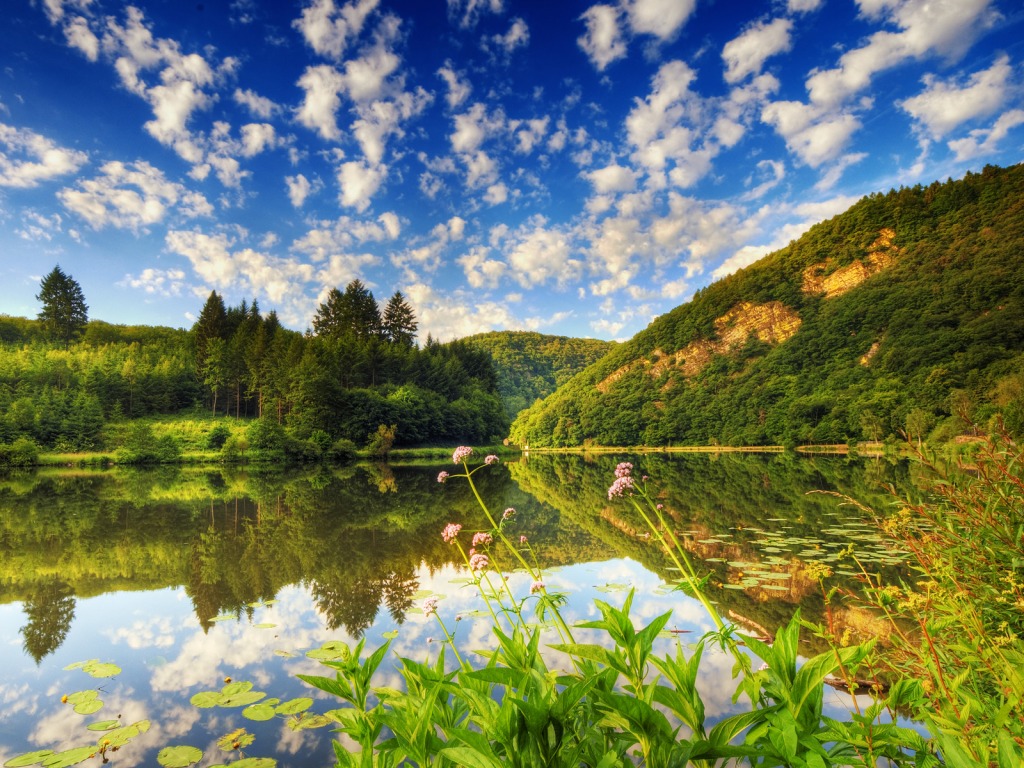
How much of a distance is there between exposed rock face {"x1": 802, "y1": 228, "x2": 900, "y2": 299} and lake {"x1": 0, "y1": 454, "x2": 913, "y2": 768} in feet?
247

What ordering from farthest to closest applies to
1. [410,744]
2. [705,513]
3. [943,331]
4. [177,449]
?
[943,331] < [177,449] < [705,513] < [410,744]

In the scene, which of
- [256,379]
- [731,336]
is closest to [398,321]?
[256,379]

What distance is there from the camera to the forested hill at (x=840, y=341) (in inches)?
1924

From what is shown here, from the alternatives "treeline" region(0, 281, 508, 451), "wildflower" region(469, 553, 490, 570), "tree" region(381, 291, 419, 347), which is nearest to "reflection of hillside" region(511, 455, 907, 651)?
"wildflower" region(469, 553, 490, 570)

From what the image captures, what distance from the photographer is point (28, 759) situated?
3.23 m

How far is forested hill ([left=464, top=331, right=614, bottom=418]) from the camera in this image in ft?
403

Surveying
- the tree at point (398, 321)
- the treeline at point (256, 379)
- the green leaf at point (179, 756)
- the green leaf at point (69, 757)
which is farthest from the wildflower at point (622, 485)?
the tree at point (398, 321)

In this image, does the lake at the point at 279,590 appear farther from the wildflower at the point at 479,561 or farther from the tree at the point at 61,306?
the tree at the point at 61,306

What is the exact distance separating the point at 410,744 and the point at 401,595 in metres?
5.81

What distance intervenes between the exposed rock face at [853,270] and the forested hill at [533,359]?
56984 mm

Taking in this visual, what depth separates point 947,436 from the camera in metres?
26.8

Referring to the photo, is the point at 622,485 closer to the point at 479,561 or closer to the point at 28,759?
the point at 479,561

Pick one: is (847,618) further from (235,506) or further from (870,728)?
(235,506)

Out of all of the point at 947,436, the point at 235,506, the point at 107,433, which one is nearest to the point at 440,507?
the point at 235,506
